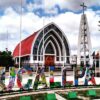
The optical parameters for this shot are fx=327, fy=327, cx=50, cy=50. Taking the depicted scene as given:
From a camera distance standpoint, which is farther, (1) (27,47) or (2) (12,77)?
(1) (27,47)

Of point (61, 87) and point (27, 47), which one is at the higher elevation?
point (27, 47)

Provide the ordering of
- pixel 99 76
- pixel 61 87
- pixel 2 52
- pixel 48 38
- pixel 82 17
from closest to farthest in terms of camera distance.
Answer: pixel 61 87 → pixel 99 76 → pixel 82 17 → pixel 2 52 → pixel 48 38

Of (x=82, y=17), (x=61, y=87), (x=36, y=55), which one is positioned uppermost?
(x=82, y=17)

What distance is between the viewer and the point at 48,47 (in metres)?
108

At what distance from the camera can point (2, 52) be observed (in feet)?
322

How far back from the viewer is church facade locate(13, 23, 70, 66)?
9988cm

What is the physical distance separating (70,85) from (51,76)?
2637 millimetres

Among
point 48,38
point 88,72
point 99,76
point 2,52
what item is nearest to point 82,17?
point 48,38

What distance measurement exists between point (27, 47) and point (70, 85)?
65225mm

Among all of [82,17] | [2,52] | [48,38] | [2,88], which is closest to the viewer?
[2,88]

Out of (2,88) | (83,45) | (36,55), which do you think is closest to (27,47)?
(36,55)

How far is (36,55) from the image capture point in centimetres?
10044

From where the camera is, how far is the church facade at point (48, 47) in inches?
3932

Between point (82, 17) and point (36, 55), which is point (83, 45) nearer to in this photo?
point (82, 17)
